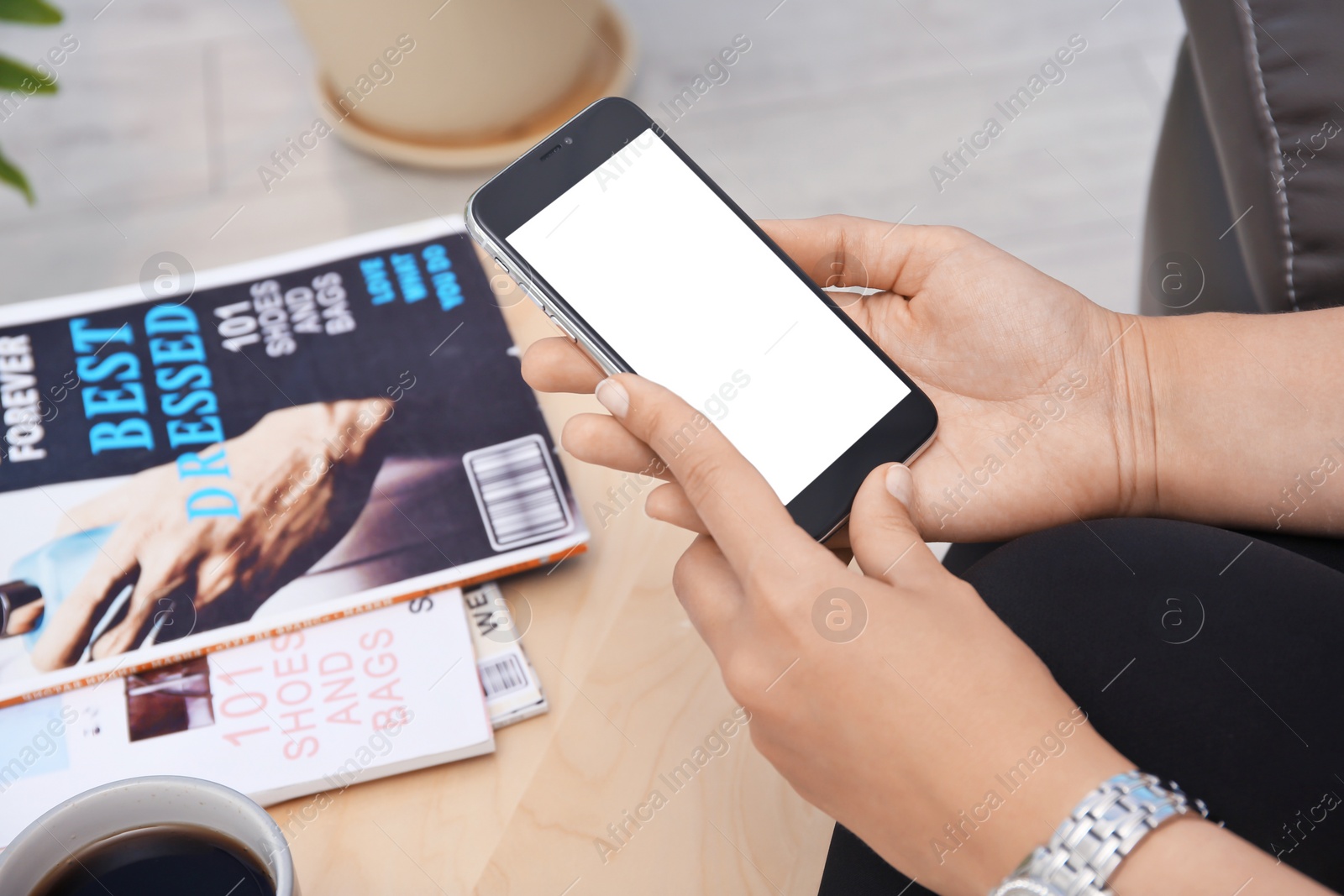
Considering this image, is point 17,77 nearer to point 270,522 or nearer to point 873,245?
point 270,522

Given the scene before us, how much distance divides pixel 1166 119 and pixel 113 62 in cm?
151

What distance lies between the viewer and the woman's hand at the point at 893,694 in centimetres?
39

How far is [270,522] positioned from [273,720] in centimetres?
13

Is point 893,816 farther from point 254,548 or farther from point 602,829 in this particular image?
point 254,548

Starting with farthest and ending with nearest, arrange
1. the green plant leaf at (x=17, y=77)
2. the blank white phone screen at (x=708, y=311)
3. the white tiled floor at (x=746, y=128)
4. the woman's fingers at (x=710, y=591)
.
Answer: the white tiled floor at (x=746, y=128)
the green plant leaf at (x=17, y=77)
the blank white phone screen at (x=708, y=311)
the woman's fingers at (x=710, y=591)

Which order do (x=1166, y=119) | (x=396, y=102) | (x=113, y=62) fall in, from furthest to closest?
(x=113, y=62), (x=396, y=102), (x=1166, y=119)

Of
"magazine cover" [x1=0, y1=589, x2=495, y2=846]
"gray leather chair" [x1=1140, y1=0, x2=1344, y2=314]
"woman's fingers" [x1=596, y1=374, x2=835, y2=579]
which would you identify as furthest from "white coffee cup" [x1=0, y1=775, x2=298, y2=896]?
"gray leather chair" [x1=1140, y1=0, x2=1344, y2=314]

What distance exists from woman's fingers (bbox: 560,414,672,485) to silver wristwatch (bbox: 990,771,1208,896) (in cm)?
29

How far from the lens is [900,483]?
561 millimetres

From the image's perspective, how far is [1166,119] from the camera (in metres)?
0.92

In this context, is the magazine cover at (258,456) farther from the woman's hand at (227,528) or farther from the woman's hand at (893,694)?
the woman's hand at (893,694)

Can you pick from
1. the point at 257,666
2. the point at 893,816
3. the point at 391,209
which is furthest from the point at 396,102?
the point at 893,816

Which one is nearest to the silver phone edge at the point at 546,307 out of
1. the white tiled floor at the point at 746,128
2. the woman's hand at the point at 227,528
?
the woman's hand at the point at 227,528

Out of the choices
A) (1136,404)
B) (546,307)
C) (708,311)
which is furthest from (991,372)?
(546,307)
